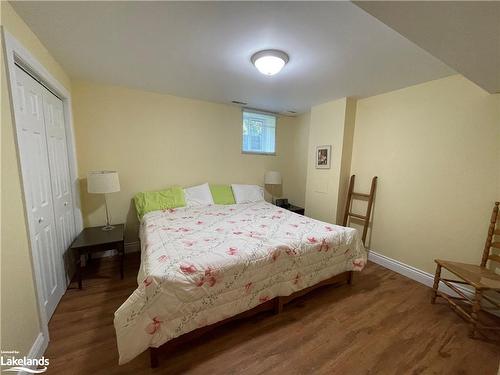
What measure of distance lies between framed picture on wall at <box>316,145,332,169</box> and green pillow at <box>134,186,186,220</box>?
2.19 meters

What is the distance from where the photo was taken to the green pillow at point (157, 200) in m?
2.72

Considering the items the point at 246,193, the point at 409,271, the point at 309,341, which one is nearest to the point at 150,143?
the point at 246,193

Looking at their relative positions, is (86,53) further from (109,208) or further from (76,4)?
(109,208)

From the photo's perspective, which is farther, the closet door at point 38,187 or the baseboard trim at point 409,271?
the baseboard trim at point 409,271

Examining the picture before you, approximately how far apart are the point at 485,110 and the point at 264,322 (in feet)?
9.10

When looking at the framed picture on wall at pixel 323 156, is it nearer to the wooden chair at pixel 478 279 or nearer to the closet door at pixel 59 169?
the wooden chair at pixel 478 279

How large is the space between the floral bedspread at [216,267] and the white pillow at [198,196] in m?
0.55

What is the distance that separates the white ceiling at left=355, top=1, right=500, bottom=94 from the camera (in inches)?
34.1

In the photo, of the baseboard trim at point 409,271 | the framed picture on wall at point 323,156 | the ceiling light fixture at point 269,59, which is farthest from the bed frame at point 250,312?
the ceiling light fixture at point 269,59

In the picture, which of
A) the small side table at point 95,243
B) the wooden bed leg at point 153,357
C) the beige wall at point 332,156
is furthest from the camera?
the beige wall at point 332,156

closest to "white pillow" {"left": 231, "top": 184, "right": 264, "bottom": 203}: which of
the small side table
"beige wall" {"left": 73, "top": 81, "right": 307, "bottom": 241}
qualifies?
"beige wall" {"left": 73, "top": 81, "right": 307, "bottom": 241}

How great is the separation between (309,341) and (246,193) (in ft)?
7.38

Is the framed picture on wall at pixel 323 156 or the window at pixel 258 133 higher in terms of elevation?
the window at pixel 258 133

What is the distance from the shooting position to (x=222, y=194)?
130 inches
